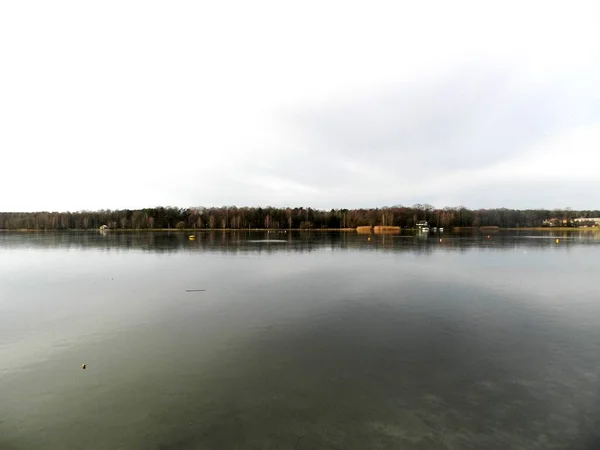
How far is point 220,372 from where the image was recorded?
9.05 meters

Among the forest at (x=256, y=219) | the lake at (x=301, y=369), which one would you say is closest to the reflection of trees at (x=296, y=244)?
the lake at (x=301, y=369)

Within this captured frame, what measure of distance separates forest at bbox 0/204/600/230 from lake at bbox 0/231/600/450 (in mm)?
141845

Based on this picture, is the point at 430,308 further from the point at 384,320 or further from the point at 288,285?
the point at 288,285

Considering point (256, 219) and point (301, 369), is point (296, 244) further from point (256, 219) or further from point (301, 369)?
point (256, 219)

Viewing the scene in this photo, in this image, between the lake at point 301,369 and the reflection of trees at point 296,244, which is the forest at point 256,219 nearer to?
the reflection of trees at point 296,244

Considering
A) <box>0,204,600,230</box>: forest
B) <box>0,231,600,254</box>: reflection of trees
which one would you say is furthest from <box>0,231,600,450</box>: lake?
<box>0,204,600,230</box>: forest

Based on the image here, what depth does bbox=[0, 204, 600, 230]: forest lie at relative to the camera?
163125mm

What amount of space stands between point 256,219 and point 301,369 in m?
162

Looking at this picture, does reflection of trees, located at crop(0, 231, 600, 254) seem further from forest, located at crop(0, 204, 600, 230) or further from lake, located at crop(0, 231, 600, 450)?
forest, located at crop(0, 204, 600, 230)

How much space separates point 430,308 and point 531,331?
4.09 metres

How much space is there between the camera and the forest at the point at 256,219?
163125mm

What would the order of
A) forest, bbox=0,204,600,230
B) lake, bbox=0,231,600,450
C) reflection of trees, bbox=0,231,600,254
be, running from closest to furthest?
lake, bbox=0,231,600,450
reflection of trees, bbox=0,231,600,254
forest, bbox=0,204,600,230

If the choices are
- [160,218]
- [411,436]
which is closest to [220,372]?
[411,436]

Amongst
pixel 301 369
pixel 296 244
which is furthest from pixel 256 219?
pixel 301 369
